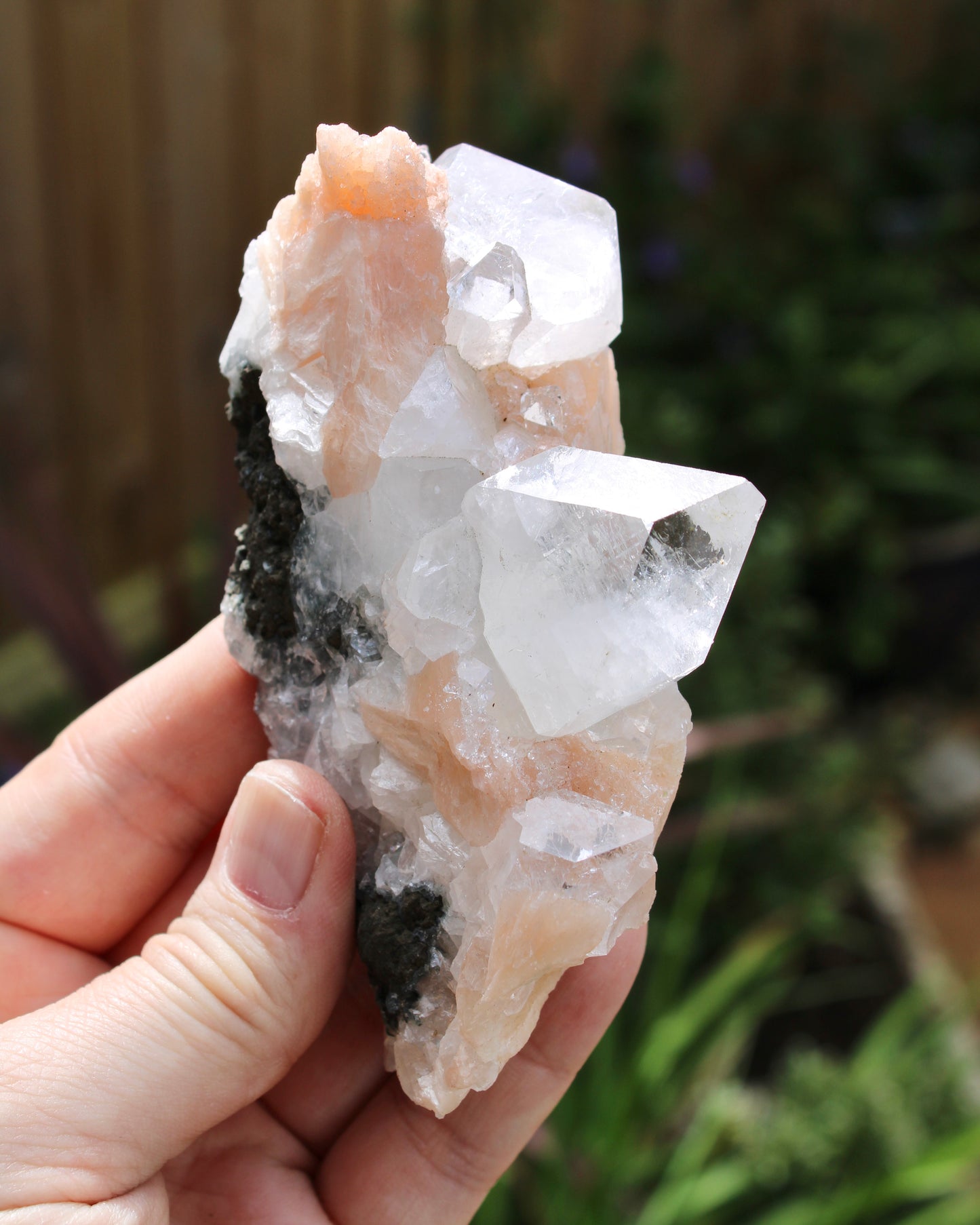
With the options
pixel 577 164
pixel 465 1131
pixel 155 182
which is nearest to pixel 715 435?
pixel 577 164

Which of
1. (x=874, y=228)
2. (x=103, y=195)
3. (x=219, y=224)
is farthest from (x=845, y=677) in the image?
(x=103, y=195)

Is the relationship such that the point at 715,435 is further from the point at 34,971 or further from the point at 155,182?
the point at 34,971

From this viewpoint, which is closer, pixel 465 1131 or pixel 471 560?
pixel 471 560

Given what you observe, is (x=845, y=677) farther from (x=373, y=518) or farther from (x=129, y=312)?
(x=373, y=518)

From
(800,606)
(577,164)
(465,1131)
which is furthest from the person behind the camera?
(577,164)

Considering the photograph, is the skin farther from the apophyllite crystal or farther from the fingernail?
the apophyllite crystal

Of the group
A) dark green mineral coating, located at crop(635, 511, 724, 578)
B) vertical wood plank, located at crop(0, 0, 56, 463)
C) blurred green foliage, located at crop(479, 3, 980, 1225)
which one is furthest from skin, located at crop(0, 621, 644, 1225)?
vertical wood plank, located at crop(0, 0, 56, 463)

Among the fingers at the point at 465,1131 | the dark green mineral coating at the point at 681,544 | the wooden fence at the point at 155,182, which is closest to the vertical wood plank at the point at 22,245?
the wooden fence at the point at 155,182
